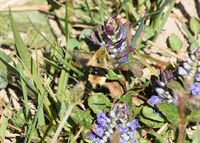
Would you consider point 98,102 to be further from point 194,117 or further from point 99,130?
point 194,117

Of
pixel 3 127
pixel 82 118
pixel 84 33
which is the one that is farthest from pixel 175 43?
pixel 3 127

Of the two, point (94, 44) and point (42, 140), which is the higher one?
point (94, 44)

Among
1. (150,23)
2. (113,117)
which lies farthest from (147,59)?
(113,117)

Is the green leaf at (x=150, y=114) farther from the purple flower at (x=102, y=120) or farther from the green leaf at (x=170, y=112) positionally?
the purple flower at (x=102, y=120)

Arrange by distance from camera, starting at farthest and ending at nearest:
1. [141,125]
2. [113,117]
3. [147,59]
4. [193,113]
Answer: [147,59] < [141,125] < [193,113] < [113,117]

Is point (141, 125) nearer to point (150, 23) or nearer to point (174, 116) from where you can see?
point (174, 116)

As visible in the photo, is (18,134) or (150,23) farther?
(150,23)
